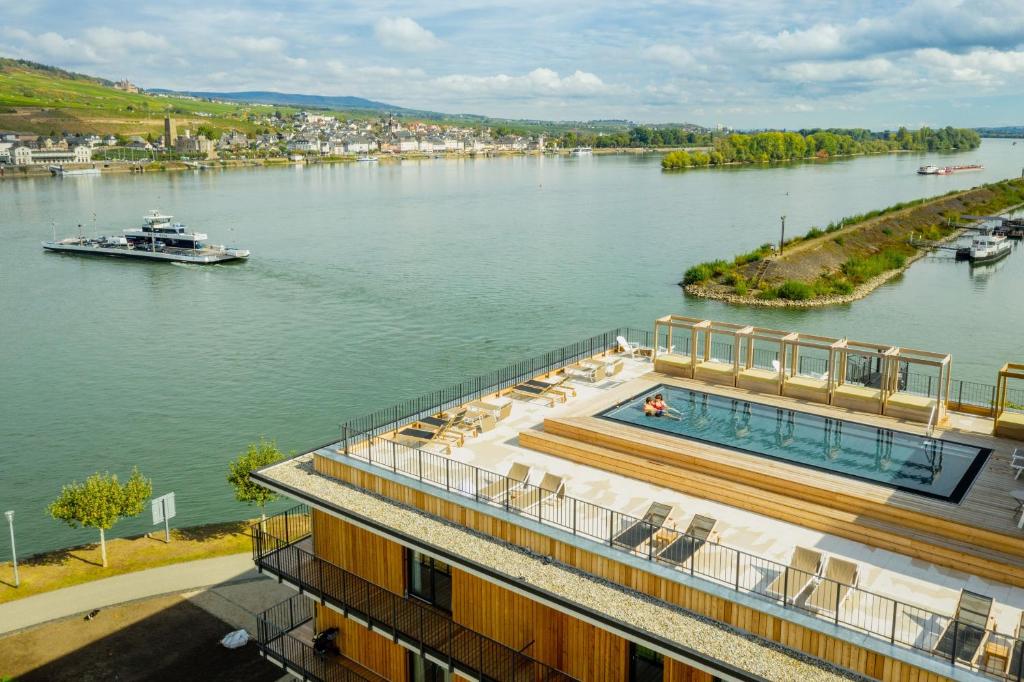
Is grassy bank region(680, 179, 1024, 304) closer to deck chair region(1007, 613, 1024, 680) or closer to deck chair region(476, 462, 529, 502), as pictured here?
deck chair region(476, 462, 529, 502)

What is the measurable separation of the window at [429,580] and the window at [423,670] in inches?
41.8

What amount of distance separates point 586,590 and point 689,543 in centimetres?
155

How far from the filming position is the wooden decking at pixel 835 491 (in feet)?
36.4

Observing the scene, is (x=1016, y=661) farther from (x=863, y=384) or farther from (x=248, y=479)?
(x=248, y=479)

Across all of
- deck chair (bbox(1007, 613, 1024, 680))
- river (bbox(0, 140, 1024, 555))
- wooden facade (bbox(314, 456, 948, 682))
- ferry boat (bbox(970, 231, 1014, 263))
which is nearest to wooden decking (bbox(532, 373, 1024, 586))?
deck chair (bbox(1007, 613, 1024, 680))

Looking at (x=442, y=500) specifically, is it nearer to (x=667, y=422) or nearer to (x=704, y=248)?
(x=667, y=422)

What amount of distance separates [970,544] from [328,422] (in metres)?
25.9

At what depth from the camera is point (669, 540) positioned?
11156 millimetres

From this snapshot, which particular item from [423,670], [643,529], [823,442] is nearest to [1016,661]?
[643,529]

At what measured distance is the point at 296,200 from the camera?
119500mm

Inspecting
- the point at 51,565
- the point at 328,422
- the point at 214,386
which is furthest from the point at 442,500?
the point at 214,386

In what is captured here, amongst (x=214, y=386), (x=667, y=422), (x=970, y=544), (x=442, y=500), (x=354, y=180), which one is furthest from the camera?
(x=354, y=180)

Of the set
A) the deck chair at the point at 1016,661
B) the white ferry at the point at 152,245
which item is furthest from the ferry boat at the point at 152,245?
the deck chair at the point at 1016,661

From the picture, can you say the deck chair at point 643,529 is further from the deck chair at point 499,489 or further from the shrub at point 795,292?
the shrub at point 795,292
